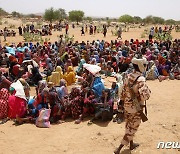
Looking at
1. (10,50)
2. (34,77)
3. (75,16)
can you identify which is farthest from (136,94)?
(75,16)

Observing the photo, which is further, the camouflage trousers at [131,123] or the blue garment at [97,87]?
the blue garment at [97,87]

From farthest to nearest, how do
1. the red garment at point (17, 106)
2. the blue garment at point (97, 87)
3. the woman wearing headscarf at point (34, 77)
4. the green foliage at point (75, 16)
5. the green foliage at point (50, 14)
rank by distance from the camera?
the green foliage at point (75, 16) < the green foliage at point (50, 14) < the woman wearing headscarf at point (34, 77) < the blue garment at point (97, 87) < the red garment at point (17, 106)

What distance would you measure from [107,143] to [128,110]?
1230mm

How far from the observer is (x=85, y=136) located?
240 inches

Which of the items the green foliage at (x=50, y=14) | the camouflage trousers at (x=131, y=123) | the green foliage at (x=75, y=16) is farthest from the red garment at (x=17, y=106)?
the green foliage at (x=75, y=16)

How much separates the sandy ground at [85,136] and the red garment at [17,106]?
0.88ft

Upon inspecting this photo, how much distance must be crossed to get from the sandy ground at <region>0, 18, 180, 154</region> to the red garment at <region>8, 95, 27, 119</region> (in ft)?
0.88

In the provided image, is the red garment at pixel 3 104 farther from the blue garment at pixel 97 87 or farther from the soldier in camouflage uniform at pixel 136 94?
the soldier in camouflage uniform at pixel 136 94

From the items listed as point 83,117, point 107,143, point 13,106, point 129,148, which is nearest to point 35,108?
point 13,106

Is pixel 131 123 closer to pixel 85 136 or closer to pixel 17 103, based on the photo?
pixel 85 136

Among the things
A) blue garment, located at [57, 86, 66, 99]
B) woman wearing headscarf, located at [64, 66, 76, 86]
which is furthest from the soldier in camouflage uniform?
woman wearing headscarf, located at [64, 66, 76, 86]

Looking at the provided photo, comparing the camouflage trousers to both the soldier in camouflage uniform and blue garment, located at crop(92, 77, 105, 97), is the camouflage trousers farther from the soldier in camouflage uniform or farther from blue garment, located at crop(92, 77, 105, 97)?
blue garment, located at crop(92, 77, 105, 97)

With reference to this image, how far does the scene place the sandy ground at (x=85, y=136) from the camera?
18.3 ft

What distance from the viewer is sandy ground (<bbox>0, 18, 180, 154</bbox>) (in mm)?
5578
